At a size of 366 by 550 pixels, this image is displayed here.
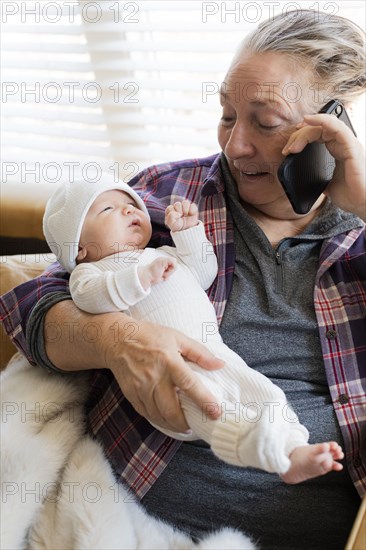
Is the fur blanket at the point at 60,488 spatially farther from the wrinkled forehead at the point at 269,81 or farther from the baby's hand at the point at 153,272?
the wrinkled forehead at the point at 269,81

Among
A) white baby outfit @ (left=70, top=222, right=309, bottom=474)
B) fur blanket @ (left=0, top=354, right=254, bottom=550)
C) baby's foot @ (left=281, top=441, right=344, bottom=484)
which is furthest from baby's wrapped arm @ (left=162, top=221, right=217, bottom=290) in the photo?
baby's foot @ (left=281, top=441, right=344, bottom=484)

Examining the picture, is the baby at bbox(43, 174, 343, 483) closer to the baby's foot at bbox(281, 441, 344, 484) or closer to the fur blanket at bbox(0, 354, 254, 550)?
the baby's foot at bbox(281, 441, 344, 484)

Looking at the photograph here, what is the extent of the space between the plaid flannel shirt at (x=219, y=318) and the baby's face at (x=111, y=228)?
9 centimetres

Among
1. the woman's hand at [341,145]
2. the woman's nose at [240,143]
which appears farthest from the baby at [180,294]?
the woman's hand at [341,145]

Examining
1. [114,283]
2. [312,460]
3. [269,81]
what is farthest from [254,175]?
[312,460]

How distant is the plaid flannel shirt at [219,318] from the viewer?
1271 millimetres

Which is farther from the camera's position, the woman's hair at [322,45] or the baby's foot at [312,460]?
the woman's hair at [322,45]

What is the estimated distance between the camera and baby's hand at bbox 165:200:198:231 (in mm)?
1319

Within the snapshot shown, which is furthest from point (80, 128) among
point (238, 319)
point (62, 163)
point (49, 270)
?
point (238, 319)

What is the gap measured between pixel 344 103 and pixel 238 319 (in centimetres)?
54

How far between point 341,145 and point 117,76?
1148mm

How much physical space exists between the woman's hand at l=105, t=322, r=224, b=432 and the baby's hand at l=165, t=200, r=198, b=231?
0.73 feet

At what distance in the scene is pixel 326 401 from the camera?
1302 mm

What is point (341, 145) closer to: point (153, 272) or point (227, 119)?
point (227, 119)
